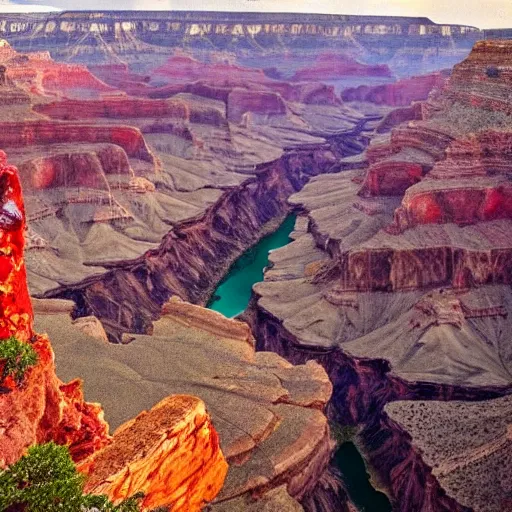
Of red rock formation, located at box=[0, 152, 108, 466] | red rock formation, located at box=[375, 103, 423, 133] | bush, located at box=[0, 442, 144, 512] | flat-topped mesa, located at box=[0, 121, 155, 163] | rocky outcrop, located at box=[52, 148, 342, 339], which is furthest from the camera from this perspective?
red rock formation, located at box=[375, 103, 423, 133]

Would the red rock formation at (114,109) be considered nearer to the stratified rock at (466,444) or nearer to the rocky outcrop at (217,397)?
the rocky outcrop at (217,397)

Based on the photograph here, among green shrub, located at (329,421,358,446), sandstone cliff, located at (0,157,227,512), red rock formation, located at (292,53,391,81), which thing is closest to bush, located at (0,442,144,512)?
sandstone cliff, located at (0,157,227,512)

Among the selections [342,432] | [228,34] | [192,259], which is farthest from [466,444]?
[228,34]

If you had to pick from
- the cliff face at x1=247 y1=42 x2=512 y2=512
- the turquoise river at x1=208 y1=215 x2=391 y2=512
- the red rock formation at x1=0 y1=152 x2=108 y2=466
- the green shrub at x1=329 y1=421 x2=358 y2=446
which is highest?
the red rock formation at x1=0 y1=152 x2=108 y2=466

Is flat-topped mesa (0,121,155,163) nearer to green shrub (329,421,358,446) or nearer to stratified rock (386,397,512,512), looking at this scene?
green shrub (329,421,358,446)

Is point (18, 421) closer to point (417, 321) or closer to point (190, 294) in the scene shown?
point (417, 321)

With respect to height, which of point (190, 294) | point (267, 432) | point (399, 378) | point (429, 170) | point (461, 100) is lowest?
point (190, 294)

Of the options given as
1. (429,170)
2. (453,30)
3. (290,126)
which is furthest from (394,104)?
(429,170)
